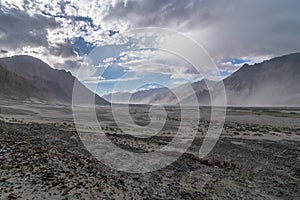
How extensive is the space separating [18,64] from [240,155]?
Result: 210605mm

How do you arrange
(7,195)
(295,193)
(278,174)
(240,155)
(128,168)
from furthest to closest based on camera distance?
(240,155) → (278,174) → (128,168) → (295,193) → (7,195)

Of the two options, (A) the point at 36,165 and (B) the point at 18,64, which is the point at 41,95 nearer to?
(B) the point at 18,64

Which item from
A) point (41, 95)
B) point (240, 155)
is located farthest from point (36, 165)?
point (41, 95)

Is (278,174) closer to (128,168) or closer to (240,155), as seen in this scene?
(240,155)

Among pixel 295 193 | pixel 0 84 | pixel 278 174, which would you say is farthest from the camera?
pixel 0 84

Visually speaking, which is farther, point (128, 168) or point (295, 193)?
point (128, 168)

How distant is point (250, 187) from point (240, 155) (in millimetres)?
7029

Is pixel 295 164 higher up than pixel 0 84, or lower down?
lower down

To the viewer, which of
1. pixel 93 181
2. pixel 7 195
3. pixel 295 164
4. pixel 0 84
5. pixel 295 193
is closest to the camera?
pixel 7 195

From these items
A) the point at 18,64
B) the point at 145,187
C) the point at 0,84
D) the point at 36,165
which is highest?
the point at 18,64

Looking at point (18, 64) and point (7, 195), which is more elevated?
point (18, 64)

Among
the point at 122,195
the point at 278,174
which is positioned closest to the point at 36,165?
the point at 122,195

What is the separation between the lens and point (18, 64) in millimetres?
193875

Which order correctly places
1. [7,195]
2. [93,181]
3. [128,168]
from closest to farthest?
[7,195], [93,181], [128,168]
